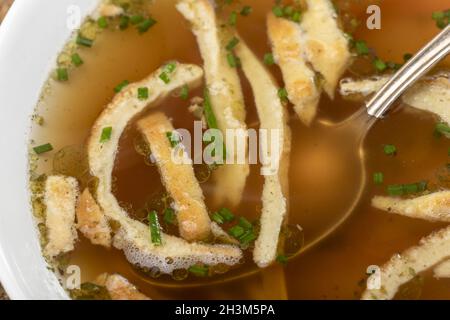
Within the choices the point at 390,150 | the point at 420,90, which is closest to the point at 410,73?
the point at 420,90

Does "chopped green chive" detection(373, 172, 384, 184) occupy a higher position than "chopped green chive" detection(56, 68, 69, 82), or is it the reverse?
"chopped green chive" detection(56, 68, 69, 82)

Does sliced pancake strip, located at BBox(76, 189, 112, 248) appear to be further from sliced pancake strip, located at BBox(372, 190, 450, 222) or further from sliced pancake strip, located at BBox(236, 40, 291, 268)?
sliced pancake strip, located at BBox(372, 190, 450, 222)

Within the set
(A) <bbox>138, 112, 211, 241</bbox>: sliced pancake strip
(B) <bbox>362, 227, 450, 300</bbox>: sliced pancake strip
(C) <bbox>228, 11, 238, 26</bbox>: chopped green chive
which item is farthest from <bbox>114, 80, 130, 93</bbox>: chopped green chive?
(B) <bbox>362, 227, 450, 300</bbox>: sliced pancake strip

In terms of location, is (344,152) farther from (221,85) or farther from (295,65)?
(221,85)

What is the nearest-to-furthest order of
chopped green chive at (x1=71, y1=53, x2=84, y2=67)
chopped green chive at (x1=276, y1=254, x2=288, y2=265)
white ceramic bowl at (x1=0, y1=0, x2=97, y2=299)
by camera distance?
white ceramic bowl at (x1=0, y1=0, x2=97, y2=299)
chopped green chive at (x1=276, y1=254, x2=288, y2=265)
chopped green chive at (x1=71, y1=53, x2=84, y2=67)

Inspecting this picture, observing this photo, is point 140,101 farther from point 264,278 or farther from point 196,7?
point 264,278

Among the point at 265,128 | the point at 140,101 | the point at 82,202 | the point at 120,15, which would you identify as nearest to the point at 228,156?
the point at 265,128
